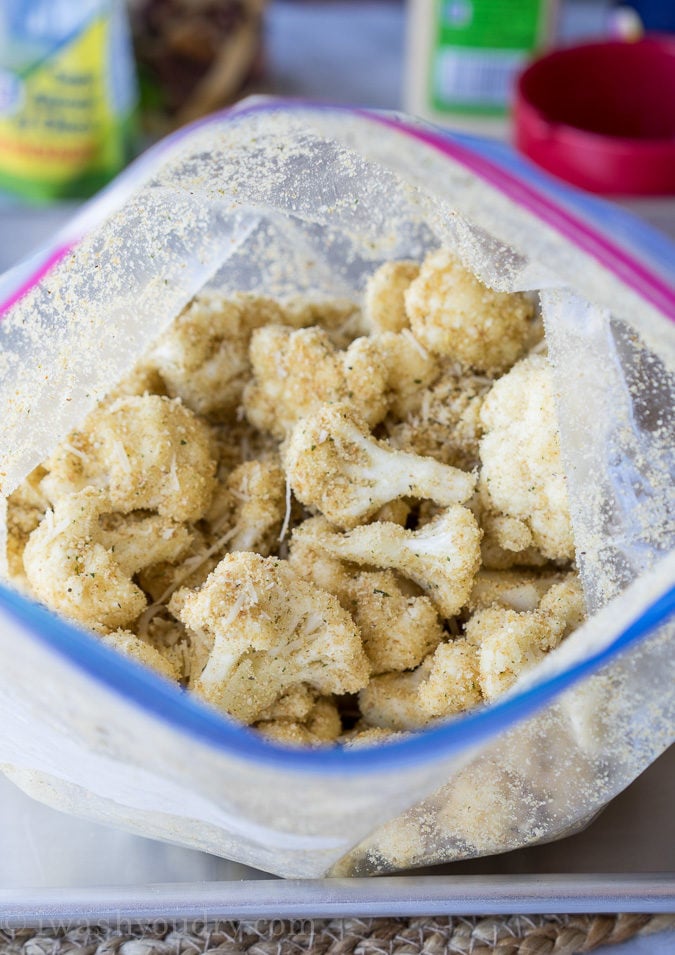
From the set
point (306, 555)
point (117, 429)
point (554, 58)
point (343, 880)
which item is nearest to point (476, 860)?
point (343, 880)

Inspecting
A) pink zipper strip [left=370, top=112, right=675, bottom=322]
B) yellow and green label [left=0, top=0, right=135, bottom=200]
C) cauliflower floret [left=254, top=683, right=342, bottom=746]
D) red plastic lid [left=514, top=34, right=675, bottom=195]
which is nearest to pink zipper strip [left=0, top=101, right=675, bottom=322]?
pink zipper strip [left=370, top=112, right=675, bottom=322]

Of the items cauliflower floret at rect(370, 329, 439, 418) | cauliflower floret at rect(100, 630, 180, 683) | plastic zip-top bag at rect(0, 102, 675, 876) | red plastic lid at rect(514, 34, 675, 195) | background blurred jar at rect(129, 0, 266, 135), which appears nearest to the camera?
plastic zip-top bag at rect(0, 102, 675, 876)

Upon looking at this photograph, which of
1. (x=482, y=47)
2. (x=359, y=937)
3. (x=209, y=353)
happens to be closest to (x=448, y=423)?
(x=209, y=353)

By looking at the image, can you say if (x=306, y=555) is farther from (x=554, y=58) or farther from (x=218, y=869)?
(x=554, y=58)

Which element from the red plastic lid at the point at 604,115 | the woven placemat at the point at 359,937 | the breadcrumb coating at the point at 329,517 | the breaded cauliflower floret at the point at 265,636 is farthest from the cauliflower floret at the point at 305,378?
the red plastic lid at the point at 604,115

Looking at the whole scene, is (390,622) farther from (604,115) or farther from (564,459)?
(604,115)

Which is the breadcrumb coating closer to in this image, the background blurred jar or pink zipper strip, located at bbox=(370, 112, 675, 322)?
pink zipper strip, located at bbox=(370, 112, 675, 322)

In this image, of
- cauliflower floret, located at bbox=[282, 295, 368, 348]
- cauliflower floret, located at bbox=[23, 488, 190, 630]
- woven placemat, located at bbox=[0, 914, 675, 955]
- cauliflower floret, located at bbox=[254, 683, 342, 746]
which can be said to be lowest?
woven placemat, located at bbox=[0, 914, 675, 955]

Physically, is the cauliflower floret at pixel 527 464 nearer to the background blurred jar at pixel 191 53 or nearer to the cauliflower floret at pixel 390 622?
the cauliflower floret at pixel 390 622
